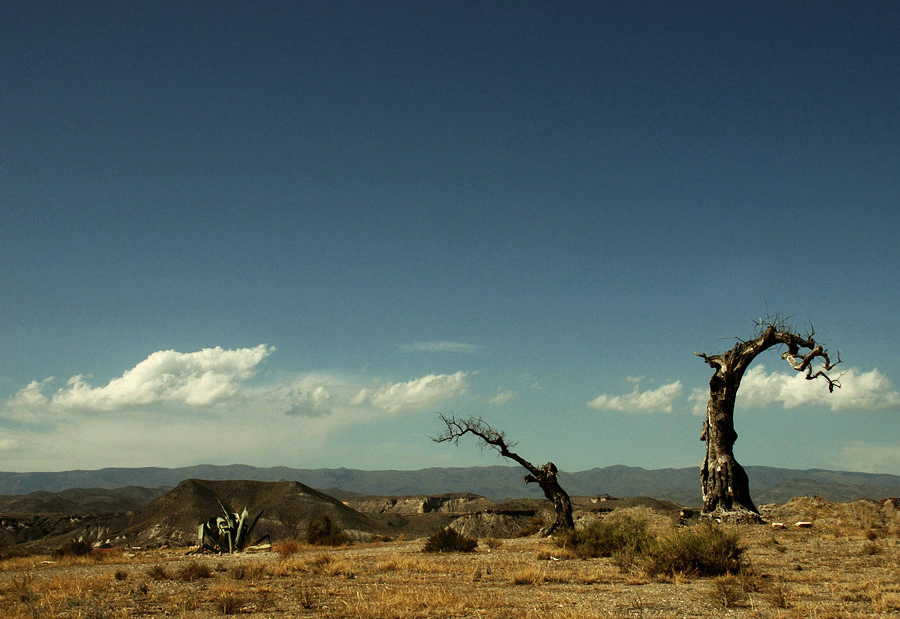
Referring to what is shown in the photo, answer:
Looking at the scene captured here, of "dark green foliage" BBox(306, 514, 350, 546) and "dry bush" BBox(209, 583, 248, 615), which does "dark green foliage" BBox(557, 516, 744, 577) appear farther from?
"dark green foliage" BBox(306, 514, 350, 546)

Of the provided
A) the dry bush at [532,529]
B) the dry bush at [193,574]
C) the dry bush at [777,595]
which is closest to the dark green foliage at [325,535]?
the dry bush at [532,529]

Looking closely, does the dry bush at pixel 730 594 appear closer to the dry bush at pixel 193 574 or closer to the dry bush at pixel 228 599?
the dry bush at pixel 228 599

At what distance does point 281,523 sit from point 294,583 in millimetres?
48529

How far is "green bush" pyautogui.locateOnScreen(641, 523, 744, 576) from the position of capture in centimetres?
1266


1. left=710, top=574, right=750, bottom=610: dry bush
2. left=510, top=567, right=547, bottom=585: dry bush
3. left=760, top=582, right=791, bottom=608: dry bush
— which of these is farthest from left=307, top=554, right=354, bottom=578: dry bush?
left=760, top=582, right=791, bottom=608: dry bush

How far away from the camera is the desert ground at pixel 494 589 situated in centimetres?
928

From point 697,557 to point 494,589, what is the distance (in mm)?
4438

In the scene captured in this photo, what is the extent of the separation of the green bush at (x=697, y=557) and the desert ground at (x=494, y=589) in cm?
34

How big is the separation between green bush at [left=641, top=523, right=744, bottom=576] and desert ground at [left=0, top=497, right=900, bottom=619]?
34cm

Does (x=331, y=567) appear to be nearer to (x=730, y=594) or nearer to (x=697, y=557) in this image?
(x=697, y=557)

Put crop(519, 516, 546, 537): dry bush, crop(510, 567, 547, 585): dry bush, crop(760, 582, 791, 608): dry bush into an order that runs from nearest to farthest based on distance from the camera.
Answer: crop(760, 582, 791, 608): dry bush → crop(510, 567, 547, 585): dry bush → crop(519, 516, 546, 537): dry bush

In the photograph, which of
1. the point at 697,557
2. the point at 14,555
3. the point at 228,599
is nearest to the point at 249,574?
the point at 228,599

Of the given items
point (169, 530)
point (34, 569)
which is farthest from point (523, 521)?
point (34, 569)

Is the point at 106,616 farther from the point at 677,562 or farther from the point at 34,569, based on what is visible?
the point at 34,569
